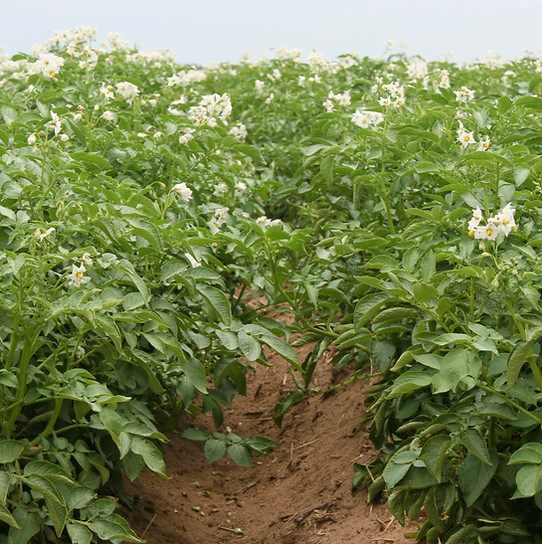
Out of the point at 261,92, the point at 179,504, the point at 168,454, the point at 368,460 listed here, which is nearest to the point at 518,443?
the point at 368,460

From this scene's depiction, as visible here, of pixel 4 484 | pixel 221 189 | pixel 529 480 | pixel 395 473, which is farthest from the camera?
pixel 221 189

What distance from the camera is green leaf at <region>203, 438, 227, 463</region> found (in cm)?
304

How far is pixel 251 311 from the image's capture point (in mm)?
3459

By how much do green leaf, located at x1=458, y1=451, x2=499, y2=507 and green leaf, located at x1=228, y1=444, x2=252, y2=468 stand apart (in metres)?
0.97

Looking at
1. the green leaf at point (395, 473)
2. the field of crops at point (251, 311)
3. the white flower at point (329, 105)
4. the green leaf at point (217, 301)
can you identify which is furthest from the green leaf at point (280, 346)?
the white flower at point (329, 105)

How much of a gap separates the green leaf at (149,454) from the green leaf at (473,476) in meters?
0.80

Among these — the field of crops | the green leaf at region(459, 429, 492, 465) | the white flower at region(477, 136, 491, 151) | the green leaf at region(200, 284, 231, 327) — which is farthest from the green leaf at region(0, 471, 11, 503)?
the white flower at region(477, 136, 491, 151)

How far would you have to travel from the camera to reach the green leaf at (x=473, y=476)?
7.32 feet

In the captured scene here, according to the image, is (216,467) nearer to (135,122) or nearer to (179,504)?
(179,504)

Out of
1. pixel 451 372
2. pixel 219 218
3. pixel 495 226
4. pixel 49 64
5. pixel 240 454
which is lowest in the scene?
pixel 240 454

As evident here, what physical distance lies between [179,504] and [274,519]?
40 cm

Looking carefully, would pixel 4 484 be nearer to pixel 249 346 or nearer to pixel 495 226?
pixel 249 346

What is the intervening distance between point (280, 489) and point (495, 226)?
1801 millimetres

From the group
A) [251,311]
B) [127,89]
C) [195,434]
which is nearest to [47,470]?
[195,434]
